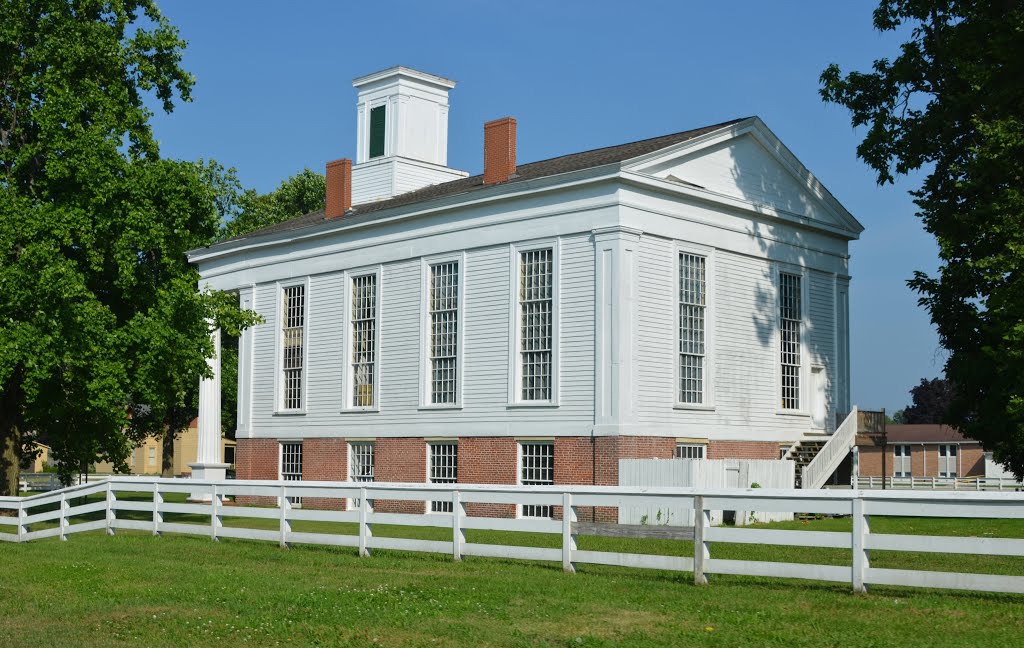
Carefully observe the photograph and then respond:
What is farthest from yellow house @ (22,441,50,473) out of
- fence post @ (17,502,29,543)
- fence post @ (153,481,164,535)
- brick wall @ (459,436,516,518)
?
fence post @ (153,481,164,535)

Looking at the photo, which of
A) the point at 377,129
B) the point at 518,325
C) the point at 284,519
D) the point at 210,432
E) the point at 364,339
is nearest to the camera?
the point at 284,519

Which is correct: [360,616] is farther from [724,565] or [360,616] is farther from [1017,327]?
[1017,327]

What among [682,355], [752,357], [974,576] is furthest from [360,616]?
[752,357]

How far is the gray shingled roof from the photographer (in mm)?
34156

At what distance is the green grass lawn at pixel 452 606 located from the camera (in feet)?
36.2

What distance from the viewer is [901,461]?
8950 cm

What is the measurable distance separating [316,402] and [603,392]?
12430 mm

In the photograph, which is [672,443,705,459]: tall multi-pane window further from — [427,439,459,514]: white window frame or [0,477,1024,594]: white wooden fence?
[0,477,1024,594]: white wooden fence

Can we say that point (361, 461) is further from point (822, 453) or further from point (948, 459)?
point (948, 459)

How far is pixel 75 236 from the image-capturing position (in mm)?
29672

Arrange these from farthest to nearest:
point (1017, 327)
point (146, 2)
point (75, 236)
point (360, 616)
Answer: point (146, 2), point (75, 236), point (1017, 327), point (360, 616)

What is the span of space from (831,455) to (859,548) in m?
22.8

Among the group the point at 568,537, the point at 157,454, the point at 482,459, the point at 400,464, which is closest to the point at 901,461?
the point at 400,464

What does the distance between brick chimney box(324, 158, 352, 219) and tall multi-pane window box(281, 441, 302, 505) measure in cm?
823
